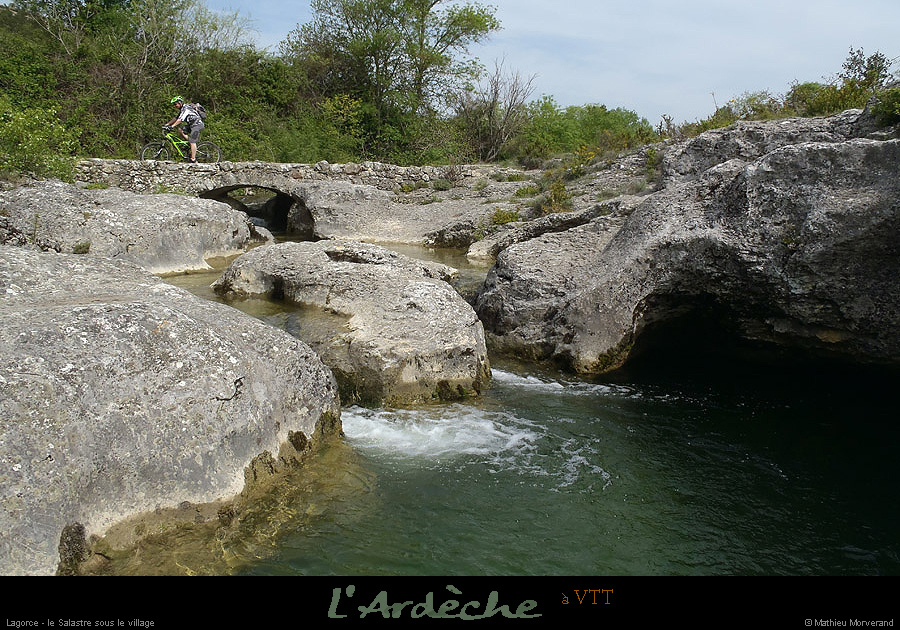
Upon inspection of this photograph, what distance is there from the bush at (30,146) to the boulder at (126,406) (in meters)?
10.2

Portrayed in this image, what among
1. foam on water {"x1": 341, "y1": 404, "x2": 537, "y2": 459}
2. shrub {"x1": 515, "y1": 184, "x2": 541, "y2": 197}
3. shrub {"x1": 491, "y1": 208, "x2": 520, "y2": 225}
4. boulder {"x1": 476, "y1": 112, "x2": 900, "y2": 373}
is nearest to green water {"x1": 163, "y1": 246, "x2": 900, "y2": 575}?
foam on water {"x1": 341, "y1": 404, "x2": 537, "y2": 459}

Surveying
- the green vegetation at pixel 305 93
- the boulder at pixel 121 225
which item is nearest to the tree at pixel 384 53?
the green vegetation at pixel 305 93

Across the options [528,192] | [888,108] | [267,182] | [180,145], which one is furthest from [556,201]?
[180,145]

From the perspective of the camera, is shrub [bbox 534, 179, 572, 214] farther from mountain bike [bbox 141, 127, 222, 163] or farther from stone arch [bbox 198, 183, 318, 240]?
mountain bike [bbox 141, 127, 222, 163]

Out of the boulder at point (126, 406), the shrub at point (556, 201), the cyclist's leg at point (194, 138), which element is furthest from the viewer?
the cyclist's leg at point (194, 138)

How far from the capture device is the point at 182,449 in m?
4.37

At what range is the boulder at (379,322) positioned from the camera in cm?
706

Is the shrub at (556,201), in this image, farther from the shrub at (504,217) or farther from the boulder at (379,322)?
Result: the boulder at (379,322)

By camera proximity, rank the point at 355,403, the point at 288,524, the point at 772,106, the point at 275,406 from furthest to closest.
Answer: the point at 772,106
the point at 355,403
the point at 275,406
the point at 288,524

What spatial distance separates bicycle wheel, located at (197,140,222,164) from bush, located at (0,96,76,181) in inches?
199
